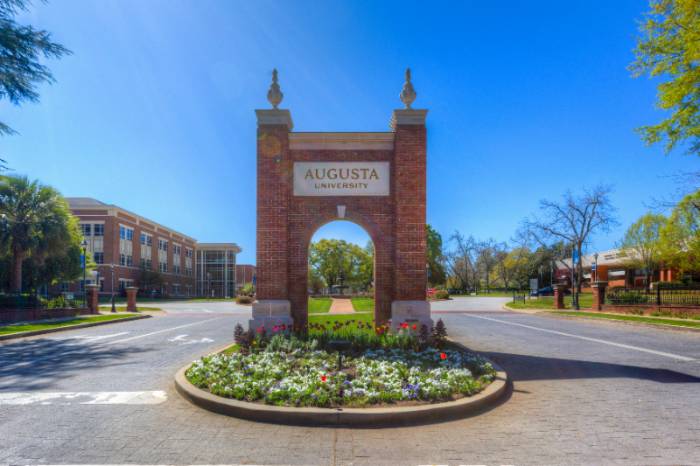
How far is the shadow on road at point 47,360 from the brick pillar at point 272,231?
338 cm

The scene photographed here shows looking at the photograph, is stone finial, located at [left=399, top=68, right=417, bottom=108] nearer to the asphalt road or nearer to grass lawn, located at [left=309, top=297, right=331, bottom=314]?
the asphalt road

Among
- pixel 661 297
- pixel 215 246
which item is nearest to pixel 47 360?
pixel 661 297

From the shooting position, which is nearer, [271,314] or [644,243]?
[271,314]

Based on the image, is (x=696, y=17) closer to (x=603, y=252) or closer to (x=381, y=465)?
(x=381, y=465)

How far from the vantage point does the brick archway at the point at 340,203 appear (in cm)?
1141

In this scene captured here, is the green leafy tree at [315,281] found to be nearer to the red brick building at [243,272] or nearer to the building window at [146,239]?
the building window at [146,239]

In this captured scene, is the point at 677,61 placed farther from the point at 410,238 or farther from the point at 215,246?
the point at 215,246

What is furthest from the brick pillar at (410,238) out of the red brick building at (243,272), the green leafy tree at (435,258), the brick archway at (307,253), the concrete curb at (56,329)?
the red brick building at (243,272)

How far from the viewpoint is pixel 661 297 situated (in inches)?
963

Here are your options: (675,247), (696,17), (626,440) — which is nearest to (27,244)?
(626,440)

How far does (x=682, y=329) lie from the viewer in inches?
694

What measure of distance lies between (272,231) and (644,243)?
186ft

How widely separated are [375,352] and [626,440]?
15.0 feet

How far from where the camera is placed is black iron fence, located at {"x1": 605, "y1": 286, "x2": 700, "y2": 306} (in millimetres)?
23156
